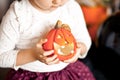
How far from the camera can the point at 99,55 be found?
3.43 feet

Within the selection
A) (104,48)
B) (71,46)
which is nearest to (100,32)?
(104,48)

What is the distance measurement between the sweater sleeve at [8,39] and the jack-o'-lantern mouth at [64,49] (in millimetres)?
71

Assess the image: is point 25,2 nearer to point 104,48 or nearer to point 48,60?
point 48,60

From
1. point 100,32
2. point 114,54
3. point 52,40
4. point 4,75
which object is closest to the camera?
point 52,40

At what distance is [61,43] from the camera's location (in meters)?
0.40

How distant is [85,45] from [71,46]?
0.09 m

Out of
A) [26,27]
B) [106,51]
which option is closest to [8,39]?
[26,27]

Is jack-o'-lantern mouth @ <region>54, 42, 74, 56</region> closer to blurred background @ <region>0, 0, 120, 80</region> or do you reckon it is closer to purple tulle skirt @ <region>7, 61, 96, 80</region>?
purple tulle skirt @ <region>7, 61, 96, 80</region>

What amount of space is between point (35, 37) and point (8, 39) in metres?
0.04

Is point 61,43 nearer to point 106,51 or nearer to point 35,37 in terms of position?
point 35,37

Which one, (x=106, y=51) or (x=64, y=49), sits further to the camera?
(x=106, y=51)

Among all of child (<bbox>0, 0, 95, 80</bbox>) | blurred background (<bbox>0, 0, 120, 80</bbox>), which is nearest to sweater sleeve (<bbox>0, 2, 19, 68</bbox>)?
child (<bbox>0, 0, 95, 80</bbox>)

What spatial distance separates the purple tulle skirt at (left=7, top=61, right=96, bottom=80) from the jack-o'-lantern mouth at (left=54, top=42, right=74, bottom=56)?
0.24ft

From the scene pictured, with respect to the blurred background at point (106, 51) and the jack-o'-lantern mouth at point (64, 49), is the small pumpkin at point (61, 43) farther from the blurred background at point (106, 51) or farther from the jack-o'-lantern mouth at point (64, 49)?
the blurred background at point (106, 51)
